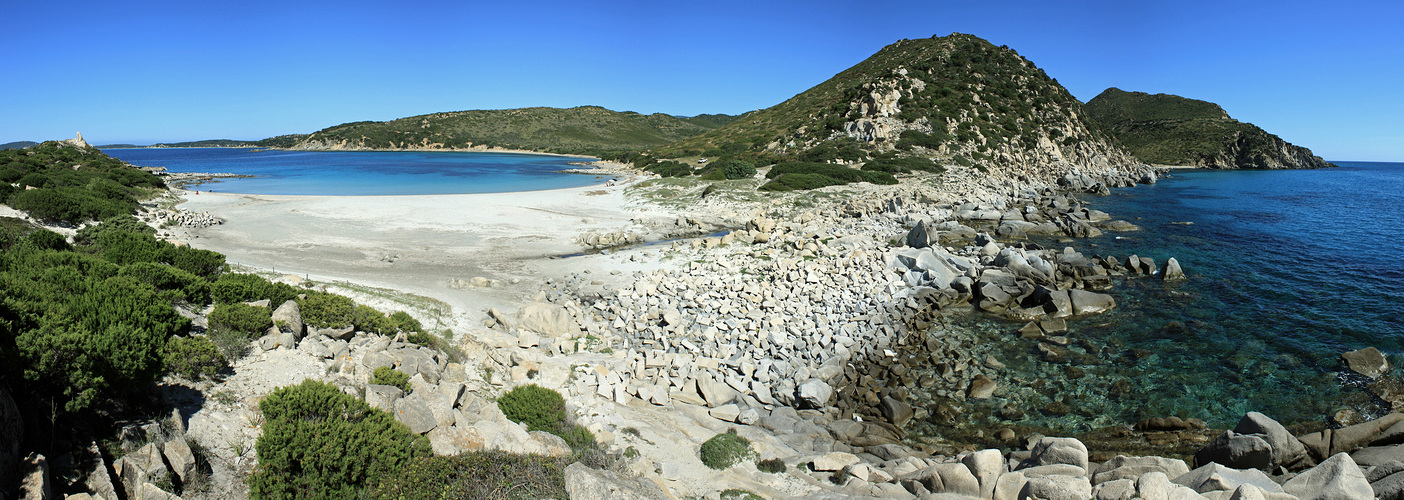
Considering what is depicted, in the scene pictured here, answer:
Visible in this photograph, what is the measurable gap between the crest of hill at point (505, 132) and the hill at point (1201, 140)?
342ft

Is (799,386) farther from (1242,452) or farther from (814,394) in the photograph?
(1242,452)

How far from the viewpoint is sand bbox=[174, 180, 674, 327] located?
1858cm

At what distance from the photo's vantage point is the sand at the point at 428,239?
1858 centimetres

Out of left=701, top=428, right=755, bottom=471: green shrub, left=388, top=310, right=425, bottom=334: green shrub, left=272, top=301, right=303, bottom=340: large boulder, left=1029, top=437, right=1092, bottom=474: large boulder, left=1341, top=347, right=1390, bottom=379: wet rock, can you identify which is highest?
left=272, top=301, right=303, bottom=340: large boulder

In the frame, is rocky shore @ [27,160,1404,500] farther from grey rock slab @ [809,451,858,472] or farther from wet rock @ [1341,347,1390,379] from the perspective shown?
wet rock @ [1341,347,1390,379]

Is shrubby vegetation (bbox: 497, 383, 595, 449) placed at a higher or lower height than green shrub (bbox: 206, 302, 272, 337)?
lower

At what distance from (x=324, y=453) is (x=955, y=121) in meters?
65.7

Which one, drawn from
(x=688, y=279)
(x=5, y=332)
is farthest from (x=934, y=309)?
(x=5, y=332)

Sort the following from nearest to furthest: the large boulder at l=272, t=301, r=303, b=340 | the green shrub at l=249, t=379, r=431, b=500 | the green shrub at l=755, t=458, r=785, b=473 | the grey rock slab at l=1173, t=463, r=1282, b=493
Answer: the green shrub at l=249, t=379, r=431, b=500 → the grey rock slab at l=1173, t=463, r=1282, b=493 → the green shrub at l=755, t=458, r=785, b=473 → the large boulder at l=272, t=301, r=303, b=340

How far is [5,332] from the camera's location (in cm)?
648

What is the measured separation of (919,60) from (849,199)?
5437cm

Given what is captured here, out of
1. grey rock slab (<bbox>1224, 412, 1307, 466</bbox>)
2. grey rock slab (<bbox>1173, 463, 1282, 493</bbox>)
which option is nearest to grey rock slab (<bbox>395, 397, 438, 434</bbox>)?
grey rock slab (<bbox>1173, 463, 1282, 493</bbox>)

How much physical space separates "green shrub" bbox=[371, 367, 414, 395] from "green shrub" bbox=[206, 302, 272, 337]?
3.03m

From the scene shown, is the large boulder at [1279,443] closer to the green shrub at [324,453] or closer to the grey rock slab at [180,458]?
the green shrub at [324,453]
